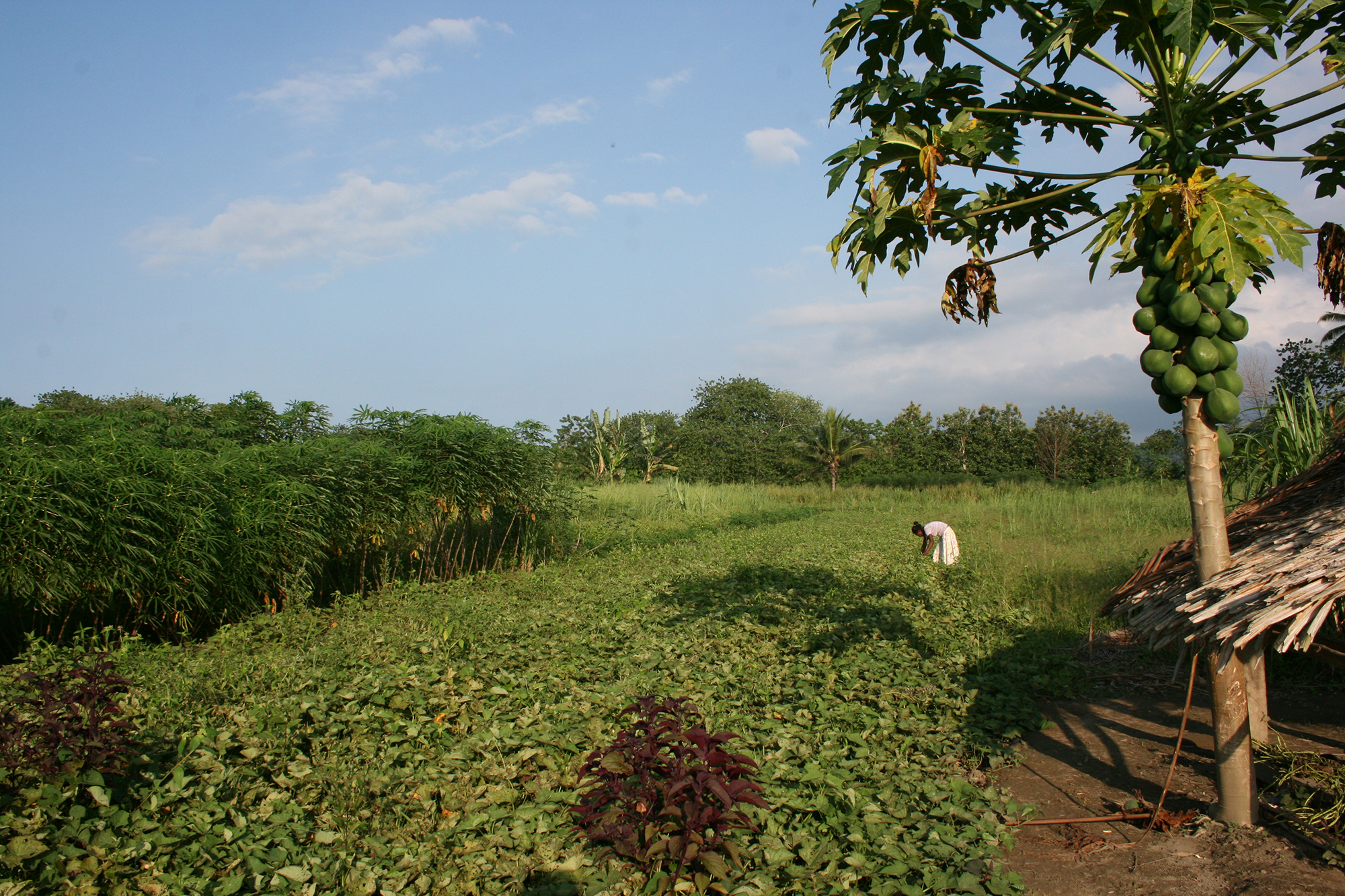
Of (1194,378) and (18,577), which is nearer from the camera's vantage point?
(1194,378)

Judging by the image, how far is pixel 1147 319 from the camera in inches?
120

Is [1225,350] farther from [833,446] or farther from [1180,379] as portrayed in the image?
[833,446]

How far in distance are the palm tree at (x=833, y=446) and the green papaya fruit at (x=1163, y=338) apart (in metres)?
24.1

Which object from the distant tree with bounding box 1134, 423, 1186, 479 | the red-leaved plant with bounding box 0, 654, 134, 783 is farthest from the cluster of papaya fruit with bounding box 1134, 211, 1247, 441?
the distant tree with bounding box 1134, 423, 1186, 479

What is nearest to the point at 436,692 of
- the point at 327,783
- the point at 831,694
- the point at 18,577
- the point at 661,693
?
the point at 327,783

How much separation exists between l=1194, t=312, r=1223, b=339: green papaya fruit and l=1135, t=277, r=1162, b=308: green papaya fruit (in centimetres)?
19

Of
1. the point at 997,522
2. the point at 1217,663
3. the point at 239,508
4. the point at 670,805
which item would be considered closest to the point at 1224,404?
the point at 1217,663

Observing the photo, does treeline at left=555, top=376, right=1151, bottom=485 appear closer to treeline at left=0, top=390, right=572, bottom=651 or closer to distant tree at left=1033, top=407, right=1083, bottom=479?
distant tree at left=1033, top=407, right=1083, bottom=479

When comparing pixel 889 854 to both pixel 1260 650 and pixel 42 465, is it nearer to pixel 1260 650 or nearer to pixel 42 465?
pixel 1260 650

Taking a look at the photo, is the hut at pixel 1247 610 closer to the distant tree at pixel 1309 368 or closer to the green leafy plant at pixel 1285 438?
the green leafy plant at pixel 1285 438

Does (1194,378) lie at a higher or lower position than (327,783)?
higher

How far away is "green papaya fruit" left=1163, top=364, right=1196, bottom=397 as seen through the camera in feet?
9.77

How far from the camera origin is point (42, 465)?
548 cm

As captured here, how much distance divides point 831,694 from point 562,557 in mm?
6684
